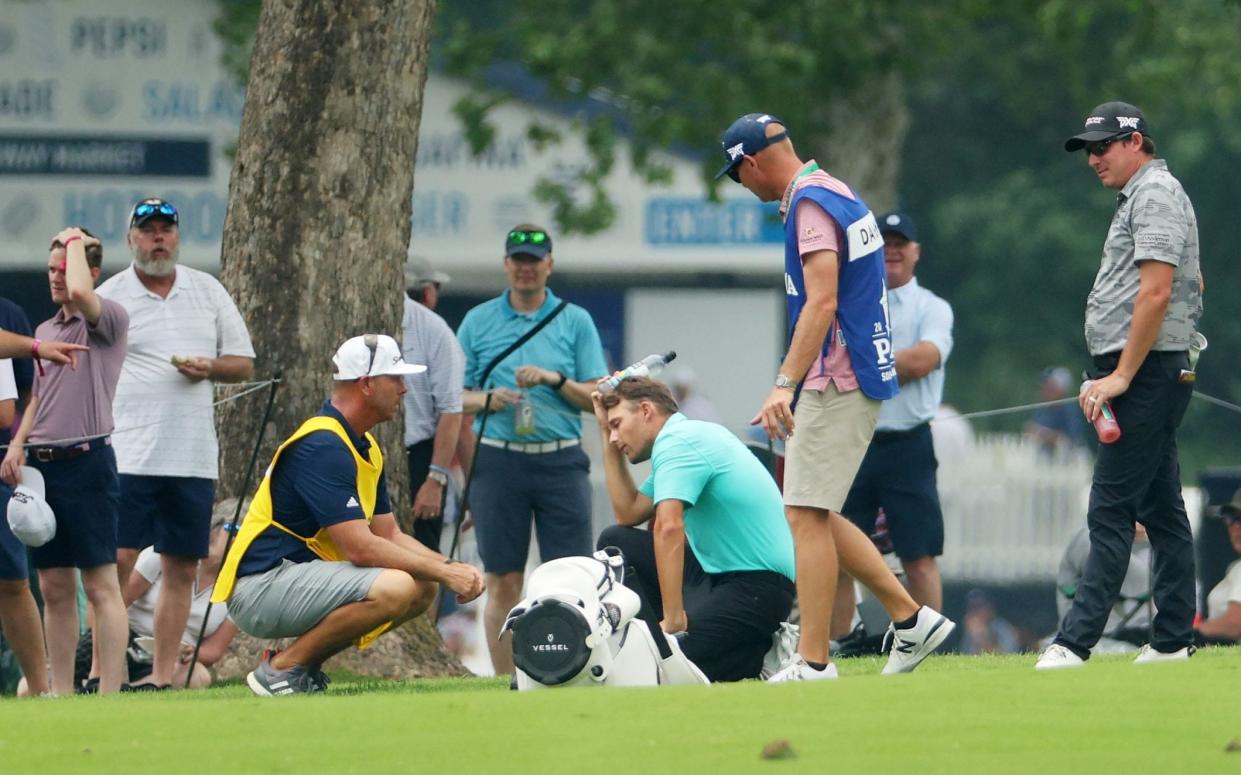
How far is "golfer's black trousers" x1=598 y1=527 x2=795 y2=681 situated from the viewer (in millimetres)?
8898

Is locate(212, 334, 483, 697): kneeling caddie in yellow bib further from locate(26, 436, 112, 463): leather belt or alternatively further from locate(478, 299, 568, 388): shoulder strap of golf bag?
locate(478, 299, 568, 388): shoulder strap of golf bag

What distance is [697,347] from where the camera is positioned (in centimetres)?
2823

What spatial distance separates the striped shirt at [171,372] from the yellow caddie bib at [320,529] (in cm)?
109

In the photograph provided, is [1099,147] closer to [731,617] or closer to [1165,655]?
[1165,655]

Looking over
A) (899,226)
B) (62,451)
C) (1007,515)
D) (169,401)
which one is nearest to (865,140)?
(1007,515)

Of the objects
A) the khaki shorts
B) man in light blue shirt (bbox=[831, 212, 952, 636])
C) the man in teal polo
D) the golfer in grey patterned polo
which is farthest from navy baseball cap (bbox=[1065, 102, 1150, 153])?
man in light blue shirt (bbox=[831, 212, 952, 636])

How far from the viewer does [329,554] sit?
28.9 feet

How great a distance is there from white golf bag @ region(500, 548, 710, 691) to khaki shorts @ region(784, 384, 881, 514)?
0.69 metres

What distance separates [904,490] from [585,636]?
10.7ft

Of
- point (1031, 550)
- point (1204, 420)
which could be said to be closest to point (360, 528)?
point (1031, 550)

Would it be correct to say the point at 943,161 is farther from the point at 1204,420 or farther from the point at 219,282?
the point at 219,282

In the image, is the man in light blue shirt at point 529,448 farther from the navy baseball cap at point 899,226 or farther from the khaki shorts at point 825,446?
the khaki shorts at point 825,446

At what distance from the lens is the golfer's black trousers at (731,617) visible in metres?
8.90

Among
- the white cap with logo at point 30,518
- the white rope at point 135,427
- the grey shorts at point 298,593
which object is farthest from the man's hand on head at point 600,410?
the white cap with logo at point 30,518
